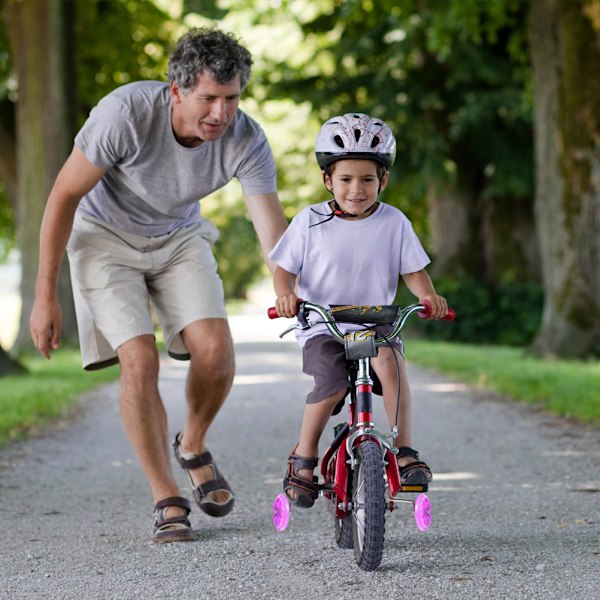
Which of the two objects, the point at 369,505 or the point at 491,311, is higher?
the point at 369,505

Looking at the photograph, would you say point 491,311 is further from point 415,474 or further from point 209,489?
point 415,474

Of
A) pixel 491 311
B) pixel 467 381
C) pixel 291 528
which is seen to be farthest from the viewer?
pixel 491 311

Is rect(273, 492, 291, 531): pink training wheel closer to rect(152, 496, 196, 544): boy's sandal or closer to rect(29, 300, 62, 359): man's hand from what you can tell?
rect(152, 496, 196, 544): boy's sandal

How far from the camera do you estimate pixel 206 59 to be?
5.00 metres

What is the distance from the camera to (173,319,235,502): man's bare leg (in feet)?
18.3

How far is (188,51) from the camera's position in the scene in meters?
5.02

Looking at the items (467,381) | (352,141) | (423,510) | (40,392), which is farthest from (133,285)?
(467,381)

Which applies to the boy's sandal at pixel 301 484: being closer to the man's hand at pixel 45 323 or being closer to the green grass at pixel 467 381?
the man's hand at pixel 45 323

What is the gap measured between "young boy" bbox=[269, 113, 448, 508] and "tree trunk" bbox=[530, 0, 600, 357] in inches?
429

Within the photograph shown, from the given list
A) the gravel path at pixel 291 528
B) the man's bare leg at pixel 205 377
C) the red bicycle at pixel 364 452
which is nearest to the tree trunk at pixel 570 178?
the gravel path at pixel 291 528

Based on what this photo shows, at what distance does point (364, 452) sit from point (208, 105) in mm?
1580

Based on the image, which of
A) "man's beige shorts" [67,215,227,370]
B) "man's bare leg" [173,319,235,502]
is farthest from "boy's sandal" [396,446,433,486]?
"man's beige shorts" [67,215,227,370]

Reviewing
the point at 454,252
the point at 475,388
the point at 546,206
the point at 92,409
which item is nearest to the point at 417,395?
the point at 475,388

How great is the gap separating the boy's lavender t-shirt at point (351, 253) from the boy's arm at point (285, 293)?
0.03 m
